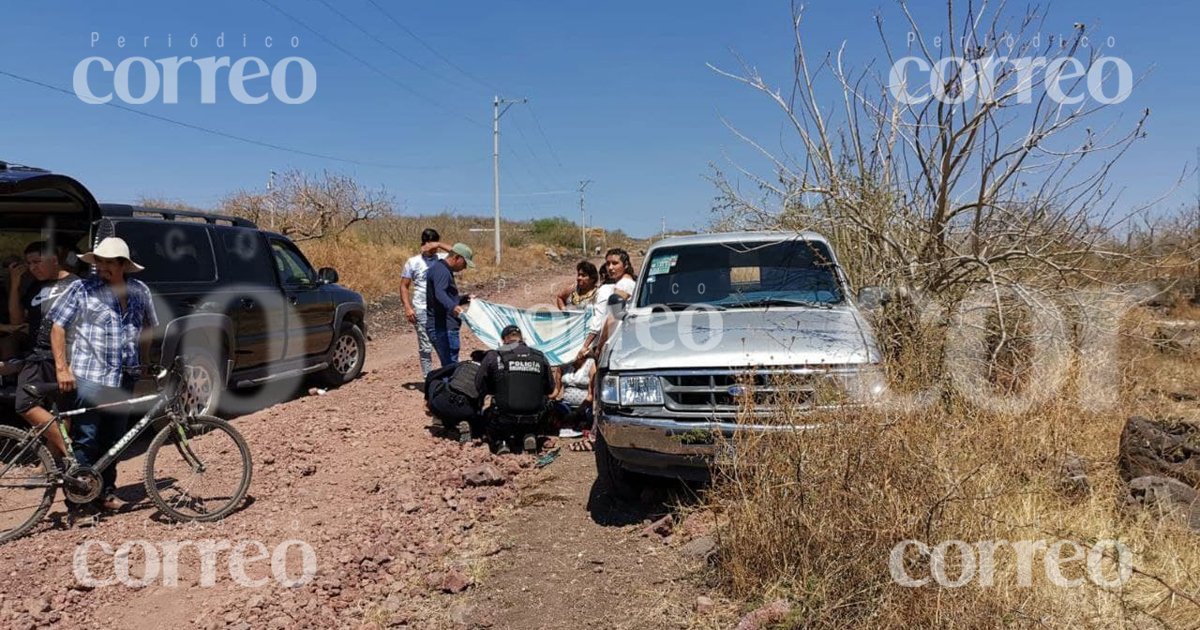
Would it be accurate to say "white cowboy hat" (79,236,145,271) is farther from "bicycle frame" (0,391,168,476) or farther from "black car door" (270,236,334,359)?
"black car door" (270,236,334,359)

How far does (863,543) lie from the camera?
3.31 metres

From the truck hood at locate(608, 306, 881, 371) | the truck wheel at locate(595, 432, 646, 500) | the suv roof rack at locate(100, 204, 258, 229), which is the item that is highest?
the suv roof rack at locate(100, 204, 258, 229)

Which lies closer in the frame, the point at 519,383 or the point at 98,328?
the point at 98,328

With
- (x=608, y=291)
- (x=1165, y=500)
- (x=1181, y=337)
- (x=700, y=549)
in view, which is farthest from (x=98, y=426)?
(x=1181, y=337)

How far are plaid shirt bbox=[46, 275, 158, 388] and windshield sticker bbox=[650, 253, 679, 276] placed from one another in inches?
147

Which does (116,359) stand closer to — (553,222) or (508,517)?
(508,517)

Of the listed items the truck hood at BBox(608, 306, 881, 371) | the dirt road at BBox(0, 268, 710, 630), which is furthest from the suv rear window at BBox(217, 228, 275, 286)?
the truck hood at BBox(608, 306, 881, 371)

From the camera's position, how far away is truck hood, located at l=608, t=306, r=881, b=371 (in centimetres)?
440

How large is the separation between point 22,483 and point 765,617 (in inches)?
184

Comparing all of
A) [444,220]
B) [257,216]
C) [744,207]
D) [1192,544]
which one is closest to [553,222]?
[444,220]

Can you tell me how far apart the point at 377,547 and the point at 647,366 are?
6.30ft

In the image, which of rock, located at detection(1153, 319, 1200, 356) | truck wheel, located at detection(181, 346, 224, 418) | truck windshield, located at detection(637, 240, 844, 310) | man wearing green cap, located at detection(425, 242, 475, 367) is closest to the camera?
truck windshield, located at detection(637, 240, 844, 310)

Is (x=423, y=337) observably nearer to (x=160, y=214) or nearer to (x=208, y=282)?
(x=208, y=282)

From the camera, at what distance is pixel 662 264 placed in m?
6.21
